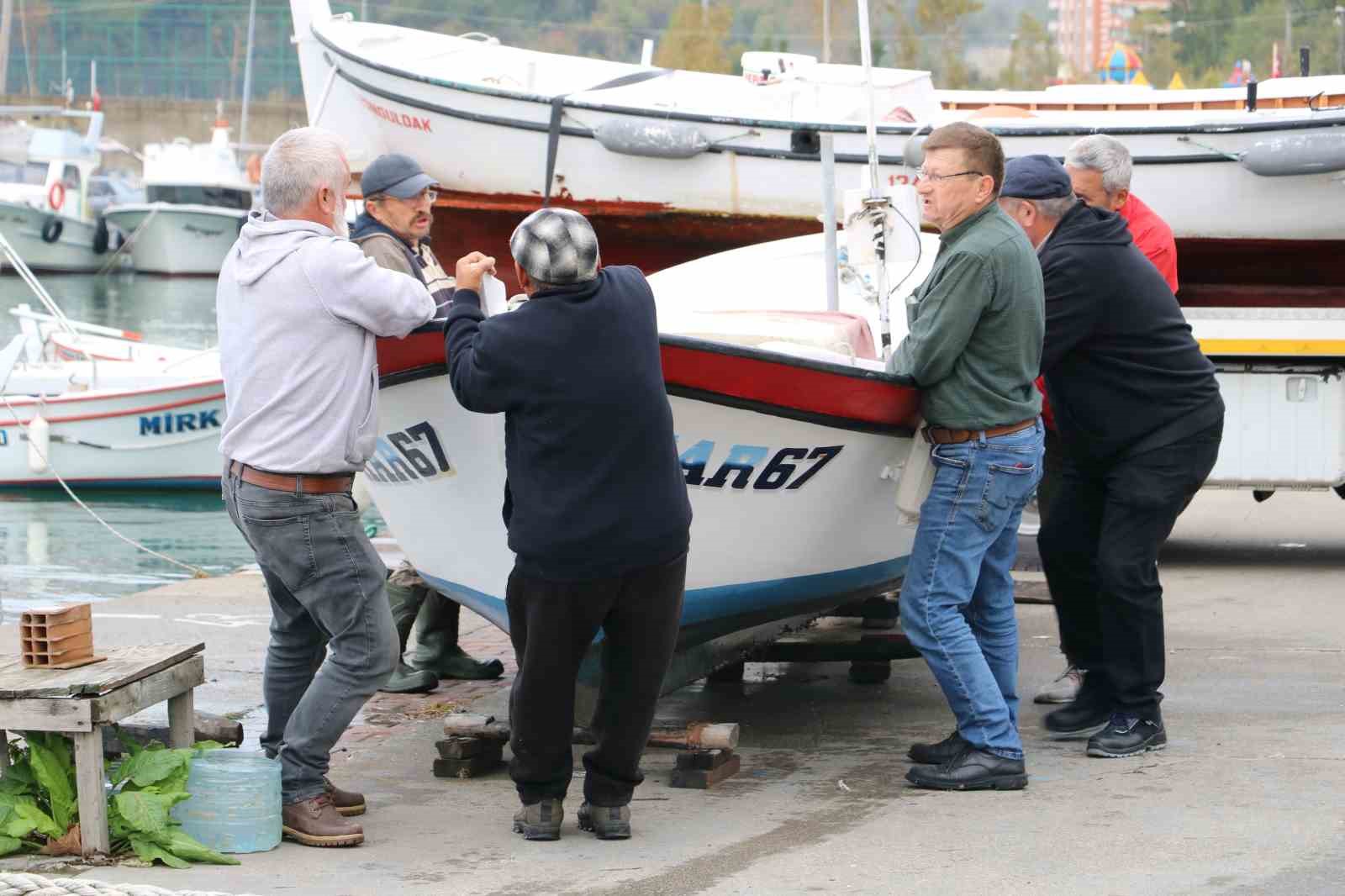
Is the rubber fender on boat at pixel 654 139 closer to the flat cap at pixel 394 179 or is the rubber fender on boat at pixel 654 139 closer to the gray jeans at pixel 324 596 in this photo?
the flat cap at pixel 394 179

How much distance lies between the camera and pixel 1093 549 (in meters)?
5.74

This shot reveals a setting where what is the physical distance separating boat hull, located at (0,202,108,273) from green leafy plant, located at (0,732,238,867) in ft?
163

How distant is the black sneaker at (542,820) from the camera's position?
4605mm

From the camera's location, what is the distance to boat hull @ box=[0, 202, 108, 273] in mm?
51688

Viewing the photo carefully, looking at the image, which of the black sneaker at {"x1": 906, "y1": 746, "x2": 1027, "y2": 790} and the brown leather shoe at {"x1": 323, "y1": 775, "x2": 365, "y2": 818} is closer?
the brown leather shoe at {"x1": 323, "y1": 775, "x2": 365, "y2": 818}

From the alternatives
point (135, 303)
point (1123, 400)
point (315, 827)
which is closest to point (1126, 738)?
point (1123, 400)

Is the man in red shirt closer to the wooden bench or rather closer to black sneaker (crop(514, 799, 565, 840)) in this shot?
black sneaker (crop(514, 799, 565, 840))

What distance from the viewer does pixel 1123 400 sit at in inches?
211

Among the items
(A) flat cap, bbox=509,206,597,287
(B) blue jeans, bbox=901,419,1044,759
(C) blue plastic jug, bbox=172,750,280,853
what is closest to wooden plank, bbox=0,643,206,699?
(C) blue plastic jug, bbox=172,750,280,853

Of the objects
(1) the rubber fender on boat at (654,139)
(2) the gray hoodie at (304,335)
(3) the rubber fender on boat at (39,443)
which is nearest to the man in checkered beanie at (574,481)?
(2) the gray hoodie at (304,335)

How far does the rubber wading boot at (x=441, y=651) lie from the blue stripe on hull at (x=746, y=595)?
116 cm

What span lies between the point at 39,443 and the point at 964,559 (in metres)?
13.2

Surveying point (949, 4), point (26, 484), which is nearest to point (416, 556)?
point (26, 484)

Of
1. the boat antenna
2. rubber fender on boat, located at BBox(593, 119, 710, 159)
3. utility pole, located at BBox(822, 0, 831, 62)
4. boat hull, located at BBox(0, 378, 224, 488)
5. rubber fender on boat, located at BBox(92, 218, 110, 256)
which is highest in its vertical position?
utility pole, located at BBox(822, 0, 831, 62)
